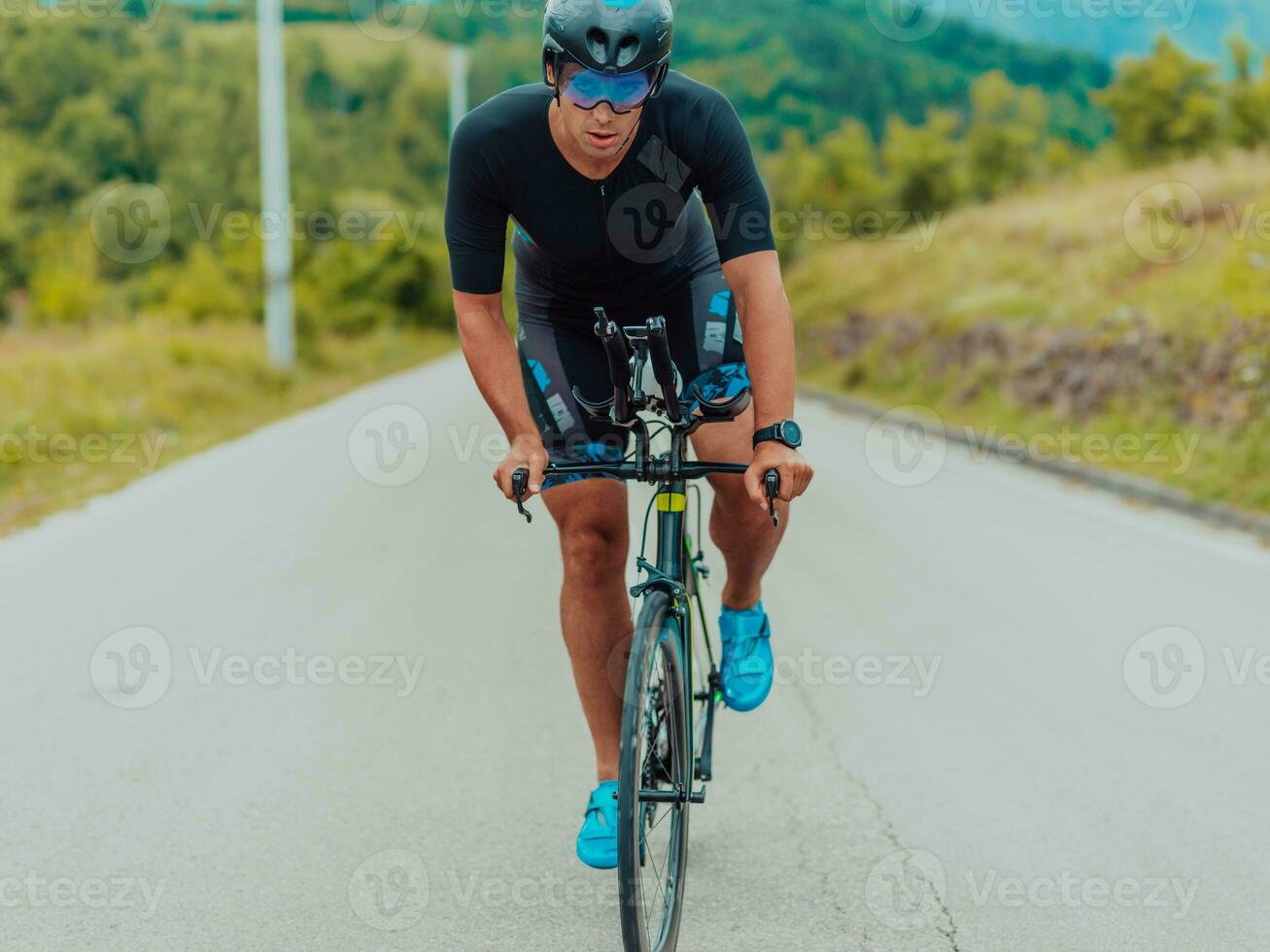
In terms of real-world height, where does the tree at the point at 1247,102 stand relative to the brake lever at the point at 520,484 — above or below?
above

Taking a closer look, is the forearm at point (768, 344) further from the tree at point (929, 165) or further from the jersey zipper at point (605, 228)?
the tree at point (929, 165)

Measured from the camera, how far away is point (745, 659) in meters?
3.74

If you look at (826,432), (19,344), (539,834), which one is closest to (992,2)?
(826,432)

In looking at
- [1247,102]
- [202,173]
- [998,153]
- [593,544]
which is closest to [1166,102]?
[1247,102]

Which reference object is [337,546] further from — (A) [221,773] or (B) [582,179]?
(B) [582,179]

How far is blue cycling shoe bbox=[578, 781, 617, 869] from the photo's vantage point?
3189 mm

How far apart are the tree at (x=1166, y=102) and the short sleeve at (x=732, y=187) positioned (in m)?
28.4

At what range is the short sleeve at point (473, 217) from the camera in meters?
3.17

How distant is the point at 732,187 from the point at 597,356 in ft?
1.88

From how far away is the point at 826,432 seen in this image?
1705 centimetres

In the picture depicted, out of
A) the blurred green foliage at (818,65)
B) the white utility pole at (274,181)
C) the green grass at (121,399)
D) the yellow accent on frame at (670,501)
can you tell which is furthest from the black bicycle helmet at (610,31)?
the blurred green foliage at (818,65)

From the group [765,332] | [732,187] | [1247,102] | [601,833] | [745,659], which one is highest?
[1247,102]

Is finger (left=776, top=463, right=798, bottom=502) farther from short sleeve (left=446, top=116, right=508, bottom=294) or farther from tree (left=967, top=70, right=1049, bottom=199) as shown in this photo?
tree (left=967, top=70, right=1049, bottom=199)

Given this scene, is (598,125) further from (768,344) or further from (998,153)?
(998,153)
